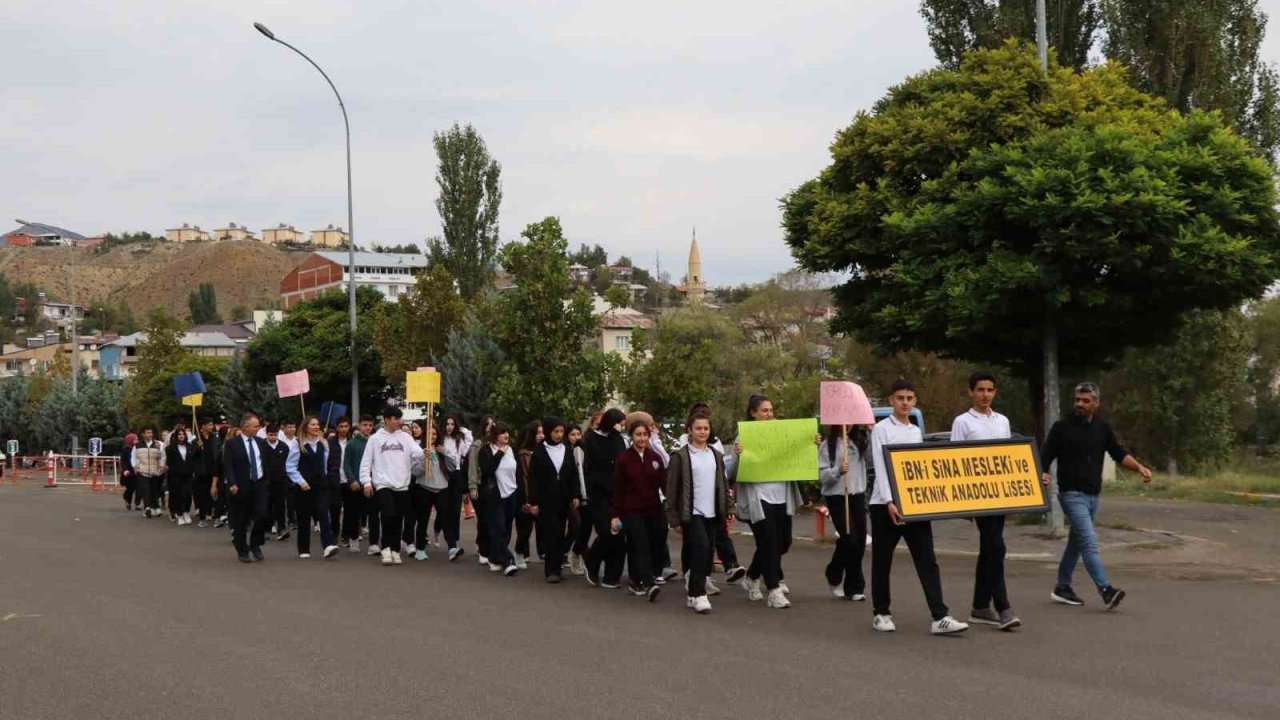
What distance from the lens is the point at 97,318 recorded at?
186 meters

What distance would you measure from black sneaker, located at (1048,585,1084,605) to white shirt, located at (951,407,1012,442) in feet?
5.20

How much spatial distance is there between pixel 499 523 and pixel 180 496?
38.6 ft

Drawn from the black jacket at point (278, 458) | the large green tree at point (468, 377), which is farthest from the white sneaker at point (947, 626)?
the large green tree at point (468, 377)

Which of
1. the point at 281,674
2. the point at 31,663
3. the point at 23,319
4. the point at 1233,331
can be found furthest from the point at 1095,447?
the point at 23,319

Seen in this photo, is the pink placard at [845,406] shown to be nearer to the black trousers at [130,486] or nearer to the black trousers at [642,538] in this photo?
the black trousers at [642,538]

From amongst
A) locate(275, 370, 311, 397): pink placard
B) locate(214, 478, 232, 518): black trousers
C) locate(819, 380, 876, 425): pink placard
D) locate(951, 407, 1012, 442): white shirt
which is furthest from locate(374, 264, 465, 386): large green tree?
locate(951, 407, 1012, 442): white shirt

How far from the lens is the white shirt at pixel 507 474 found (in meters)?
15.5

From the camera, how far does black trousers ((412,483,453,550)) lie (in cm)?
1700

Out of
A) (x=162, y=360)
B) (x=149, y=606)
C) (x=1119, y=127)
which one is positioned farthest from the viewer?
(x=162, y=360)

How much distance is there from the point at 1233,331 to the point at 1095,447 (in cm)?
3528

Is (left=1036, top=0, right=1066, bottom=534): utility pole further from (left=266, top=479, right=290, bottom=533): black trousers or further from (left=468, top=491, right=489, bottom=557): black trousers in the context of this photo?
(left=266, top=479, right=290, bottom=533): black trousers

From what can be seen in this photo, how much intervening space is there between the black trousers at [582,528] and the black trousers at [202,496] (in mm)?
11857

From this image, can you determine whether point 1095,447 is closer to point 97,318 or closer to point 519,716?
point 519,716

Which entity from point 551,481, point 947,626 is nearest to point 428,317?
point 551,481
